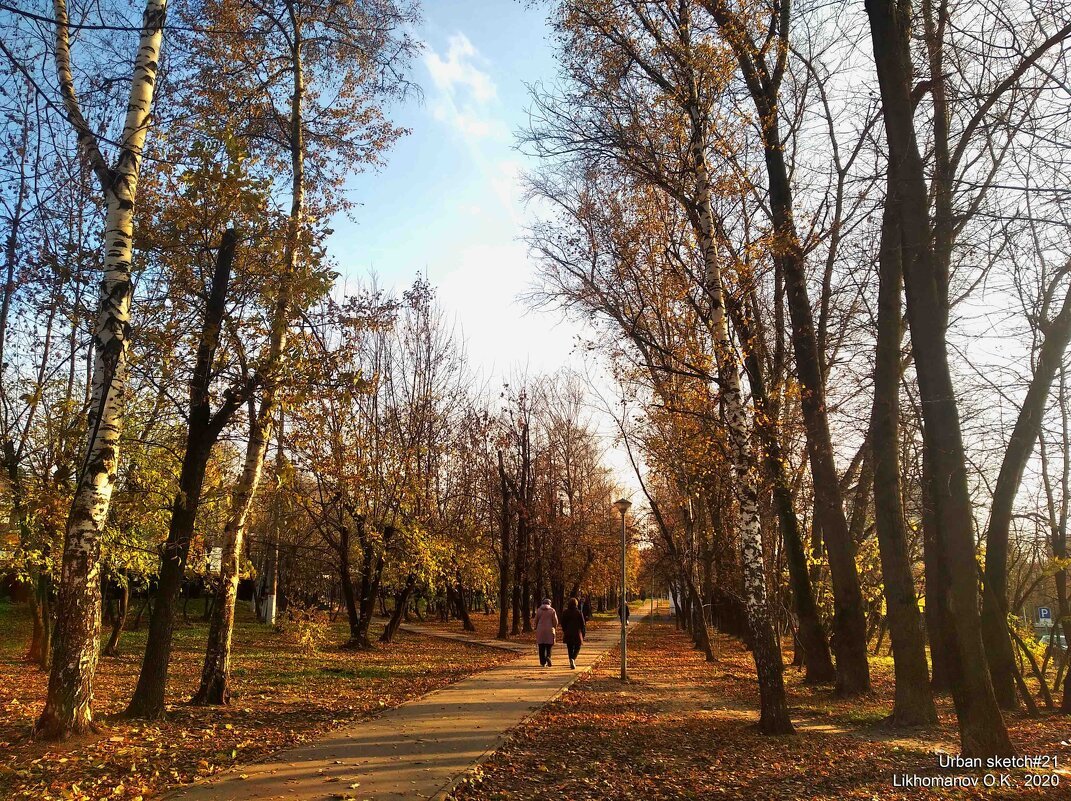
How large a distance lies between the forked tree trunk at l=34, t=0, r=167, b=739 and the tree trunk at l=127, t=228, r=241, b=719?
3.94 ft

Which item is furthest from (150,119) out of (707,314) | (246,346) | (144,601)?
(144,601)

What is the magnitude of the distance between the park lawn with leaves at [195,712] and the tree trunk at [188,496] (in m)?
0.50

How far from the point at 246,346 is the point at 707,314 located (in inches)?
256

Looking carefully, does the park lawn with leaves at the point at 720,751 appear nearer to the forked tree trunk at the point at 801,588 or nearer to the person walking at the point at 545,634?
the forked tree trunk at the point at 801,588

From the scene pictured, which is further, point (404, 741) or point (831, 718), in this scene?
point (831, 718)

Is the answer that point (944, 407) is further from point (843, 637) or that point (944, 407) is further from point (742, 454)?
point (843, 637)

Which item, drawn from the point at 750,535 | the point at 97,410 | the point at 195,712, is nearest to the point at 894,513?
the point at 750,535

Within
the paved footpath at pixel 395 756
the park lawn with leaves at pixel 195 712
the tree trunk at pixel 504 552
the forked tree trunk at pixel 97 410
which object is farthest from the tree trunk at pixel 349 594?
the forked tree trunk at pixel 97 410

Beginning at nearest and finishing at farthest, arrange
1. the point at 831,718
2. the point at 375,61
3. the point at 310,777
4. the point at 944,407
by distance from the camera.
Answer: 1. the point at 310,777
2. the point at 944,407
3. the point at 831,718
4. the point at 375,61

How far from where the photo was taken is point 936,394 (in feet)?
24.6

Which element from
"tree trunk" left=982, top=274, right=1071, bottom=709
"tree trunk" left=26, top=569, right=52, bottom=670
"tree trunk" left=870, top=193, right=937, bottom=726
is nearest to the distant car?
"tree trunk" left=982, top=274, right=1071, bottom=709

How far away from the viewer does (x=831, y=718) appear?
1086cm

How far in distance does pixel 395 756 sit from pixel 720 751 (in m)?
3.85

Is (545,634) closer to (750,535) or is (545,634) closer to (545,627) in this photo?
(545,627)
